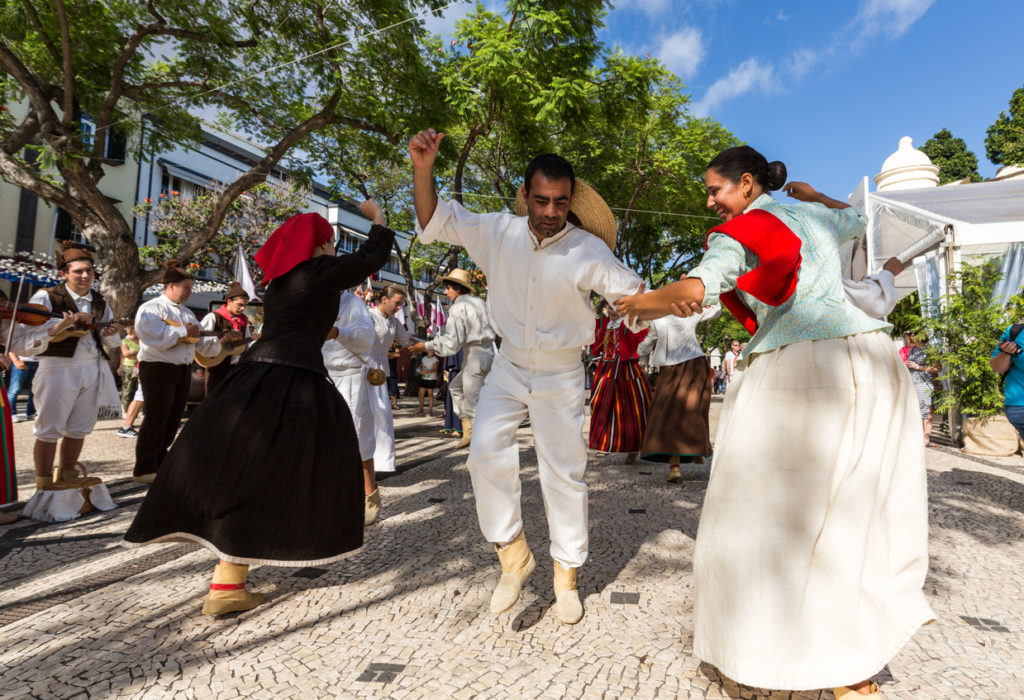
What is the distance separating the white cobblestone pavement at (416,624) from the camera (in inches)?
84.0

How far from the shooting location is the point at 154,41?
10336 millimetres

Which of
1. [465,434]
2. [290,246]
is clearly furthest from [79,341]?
[465,434]

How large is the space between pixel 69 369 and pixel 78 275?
2.44 feet

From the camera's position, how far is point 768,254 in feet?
6.30

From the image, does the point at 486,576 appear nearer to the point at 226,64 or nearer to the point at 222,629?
the point at 222,629

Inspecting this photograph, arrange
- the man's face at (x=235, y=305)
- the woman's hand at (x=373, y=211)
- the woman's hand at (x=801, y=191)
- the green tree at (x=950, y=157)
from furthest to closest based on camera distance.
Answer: the green tree at (x=950, y=157) → the man's face at (x=235, y=305) → the woman's hand at (x=373, y=211) → the woman's hand at (x=801, y=191)

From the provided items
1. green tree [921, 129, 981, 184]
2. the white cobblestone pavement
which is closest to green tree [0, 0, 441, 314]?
the white cobblestone pavement

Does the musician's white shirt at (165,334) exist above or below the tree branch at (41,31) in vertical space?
below

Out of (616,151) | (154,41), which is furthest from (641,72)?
(154,41)

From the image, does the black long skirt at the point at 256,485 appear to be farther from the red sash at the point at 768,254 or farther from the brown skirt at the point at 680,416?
the brown skirt at the point at 680,416

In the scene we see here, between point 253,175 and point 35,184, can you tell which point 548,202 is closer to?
point 253,175

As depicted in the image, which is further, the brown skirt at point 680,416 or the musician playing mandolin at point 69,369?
the brown skirt at point 680,416

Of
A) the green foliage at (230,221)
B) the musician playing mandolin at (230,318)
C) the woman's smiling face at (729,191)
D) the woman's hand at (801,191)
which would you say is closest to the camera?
the woman's smiling face at (729,191)

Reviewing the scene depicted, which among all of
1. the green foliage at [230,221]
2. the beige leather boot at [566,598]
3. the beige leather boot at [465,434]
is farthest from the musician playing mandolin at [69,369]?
the green foliage at [230,221]
